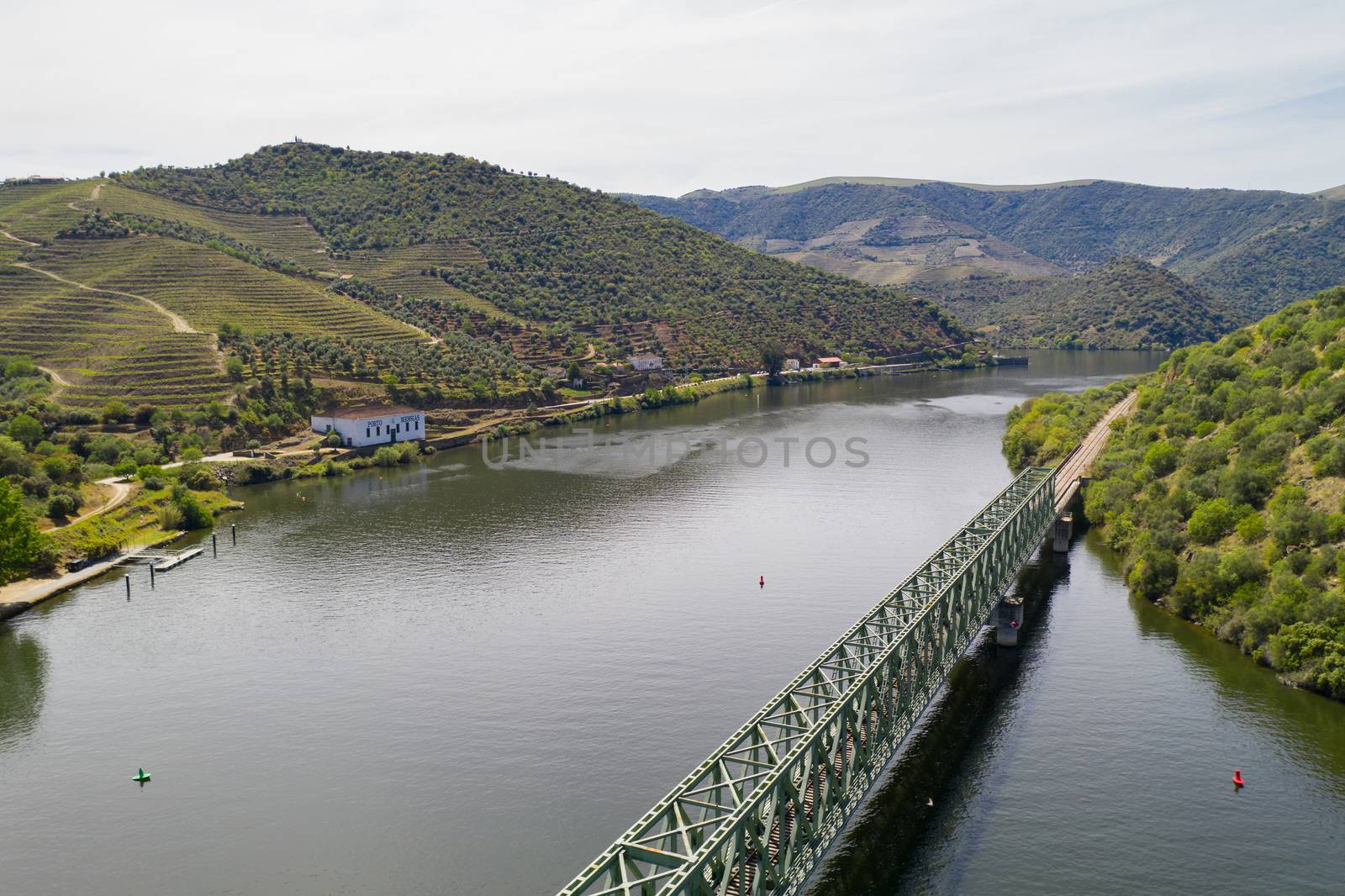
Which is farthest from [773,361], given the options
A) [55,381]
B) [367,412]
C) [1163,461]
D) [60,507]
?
[60,507]

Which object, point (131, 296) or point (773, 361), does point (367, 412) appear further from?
point (773, 361)

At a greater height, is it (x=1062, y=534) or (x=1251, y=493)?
(x=1251, y=493)

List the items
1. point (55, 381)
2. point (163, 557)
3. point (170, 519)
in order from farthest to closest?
1. point (55, 381)
2. point (170, 519)
3. point (163, 557)

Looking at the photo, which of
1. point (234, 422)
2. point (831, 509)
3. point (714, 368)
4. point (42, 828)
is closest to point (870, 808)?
point (42, 828)

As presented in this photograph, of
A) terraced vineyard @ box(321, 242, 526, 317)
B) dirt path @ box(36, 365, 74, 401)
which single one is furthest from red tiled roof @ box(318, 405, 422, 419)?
terraced vineyard @ box(321, 242, 526, 317)

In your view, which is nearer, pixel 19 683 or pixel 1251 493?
pixel 19 683

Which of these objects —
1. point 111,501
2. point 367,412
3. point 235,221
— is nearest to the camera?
point 111,501

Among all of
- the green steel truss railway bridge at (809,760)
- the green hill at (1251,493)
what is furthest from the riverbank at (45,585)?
the green hill at (1251,493)
